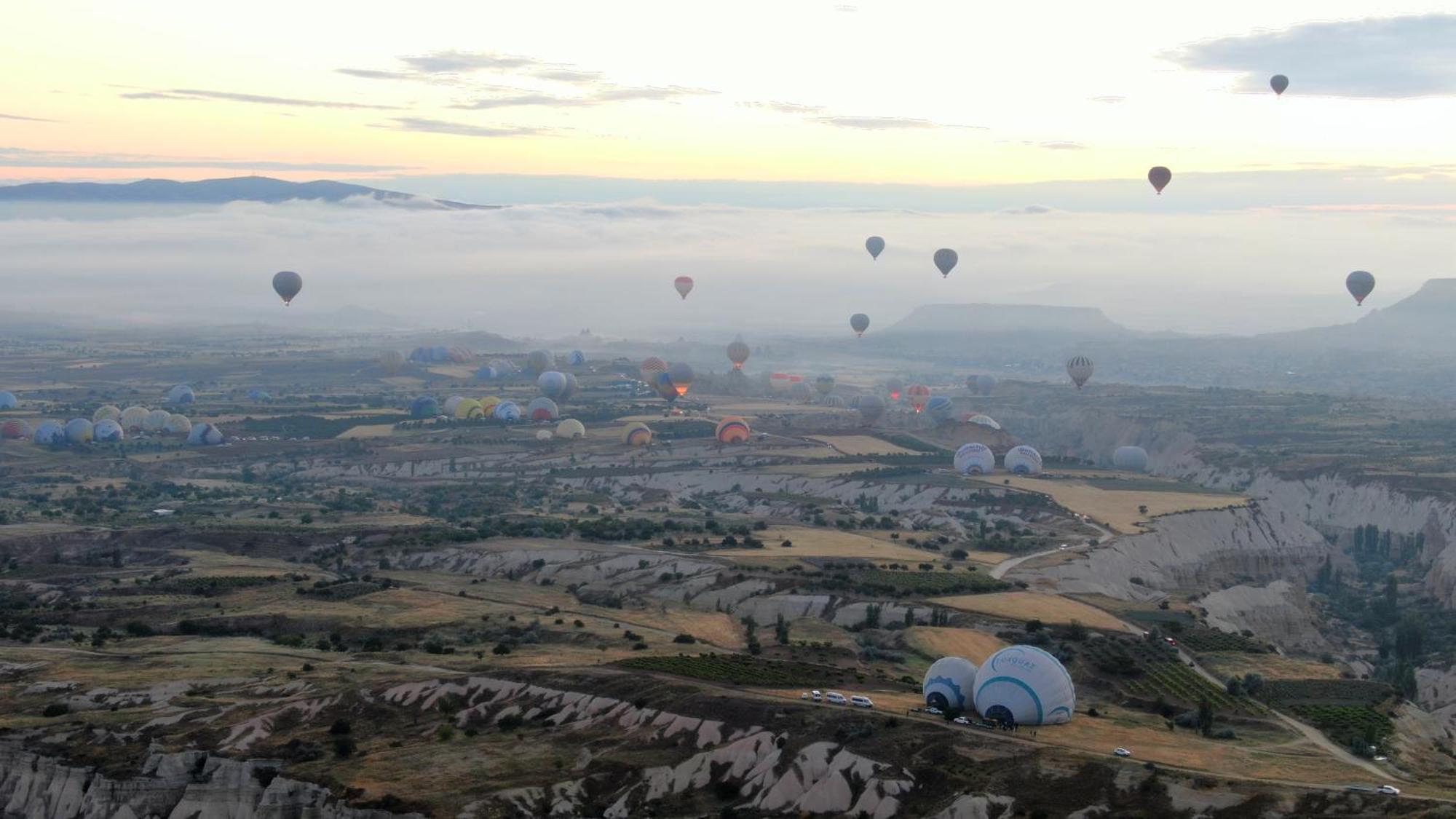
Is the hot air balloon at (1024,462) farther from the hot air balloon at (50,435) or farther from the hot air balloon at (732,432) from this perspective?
the hot air balloon at (50,435)

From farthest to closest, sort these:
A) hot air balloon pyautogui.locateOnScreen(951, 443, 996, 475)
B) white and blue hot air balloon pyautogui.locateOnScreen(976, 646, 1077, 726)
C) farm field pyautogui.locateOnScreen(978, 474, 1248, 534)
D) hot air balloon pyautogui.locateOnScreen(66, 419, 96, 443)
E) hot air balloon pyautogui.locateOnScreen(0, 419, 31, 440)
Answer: hot air balloon pyautogui.locateOnScreen(0, 419, 31, 440), hot air balloon pyautogui.locateOnScreen(66, 419, 96, 443), hot air balloon pyautogui.locateOnScreen(951, 443, 996, 475), farm field pyautogui.locateOnScreen(978, 474, 1248, 534), white and blue hot air balloon pyautogui.locateOnScreen(976, 646, 1077, 726)

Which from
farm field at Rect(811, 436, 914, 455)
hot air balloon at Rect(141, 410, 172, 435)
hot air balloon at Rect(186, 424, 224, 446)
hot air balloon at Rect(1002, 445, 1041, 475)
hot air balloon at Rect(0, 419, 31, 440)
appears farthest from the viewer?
hot air balloon at Rect(141, 410, 172, 435)

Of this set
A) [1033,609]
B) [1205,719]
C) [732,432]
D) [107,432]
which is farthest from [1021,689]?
[107,432]

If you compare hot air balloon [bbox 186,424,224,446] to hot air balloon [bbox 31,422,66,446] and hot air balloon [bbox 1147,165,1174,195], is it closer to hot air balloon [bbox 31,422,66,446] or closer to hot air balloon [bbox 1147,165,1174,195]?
hot air balloon [bbox 31,422,66,446]

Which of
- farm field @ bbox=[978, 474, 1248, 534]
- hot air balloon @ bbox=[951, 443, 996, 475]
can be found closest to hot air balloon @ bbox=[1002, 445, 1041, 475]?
hot air balloon @ bbox=[951, 443, 996, 475]

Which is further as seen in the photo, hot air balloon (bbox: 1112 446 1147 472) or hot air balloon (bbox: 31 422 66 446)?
hot air balloon (bbox: 31 422 66 446)

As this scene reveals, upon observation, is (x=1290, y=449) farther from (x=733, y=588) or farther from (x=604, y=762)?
(x=604, y=762)

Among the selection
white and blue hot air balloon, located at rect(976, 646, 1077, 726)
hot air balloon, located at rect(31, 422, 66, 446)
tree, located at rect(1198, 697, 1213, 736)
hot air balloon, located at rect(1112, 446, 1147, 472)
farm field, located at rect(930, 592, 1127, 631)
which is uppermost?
white and blue hot air balloon, located at rect(976, 646, 1077, 726)
